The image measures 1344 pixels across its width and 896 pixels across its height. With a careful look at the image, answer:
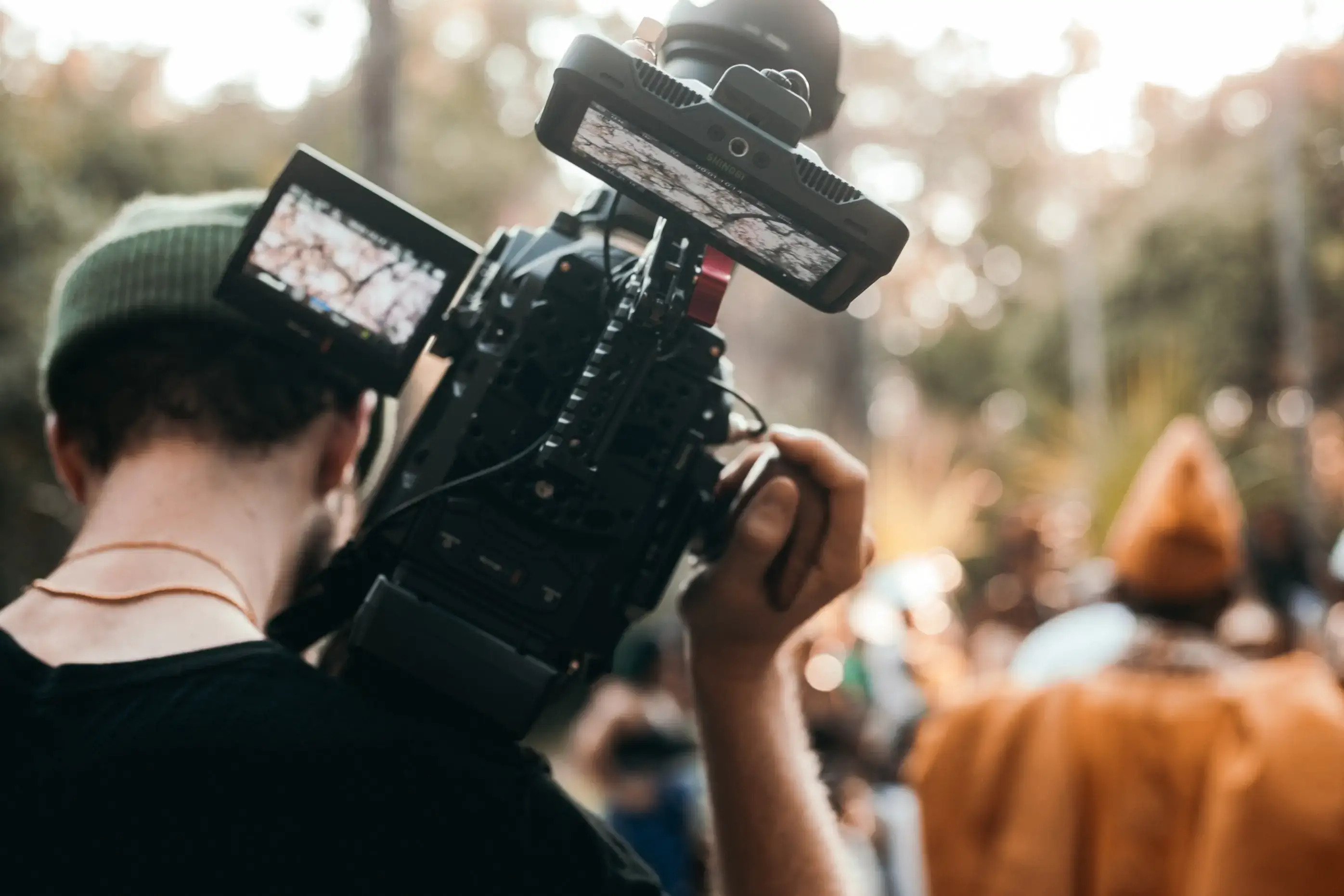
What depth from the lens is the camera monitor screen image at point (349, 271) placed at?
132 centimetres

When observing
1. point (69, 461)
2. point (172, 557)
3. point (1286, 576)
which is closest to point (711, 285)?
point (172, 557)

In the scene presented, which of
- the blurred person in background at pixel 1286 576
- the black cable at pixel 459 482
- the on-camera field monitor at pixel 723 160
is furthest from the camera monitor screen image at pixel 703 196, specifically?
the blurred person in background at pixel 1286 576

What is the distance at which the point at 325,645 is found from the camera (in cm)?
144

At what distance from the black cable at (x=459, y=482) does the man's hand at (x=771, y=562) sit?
0.84 feet

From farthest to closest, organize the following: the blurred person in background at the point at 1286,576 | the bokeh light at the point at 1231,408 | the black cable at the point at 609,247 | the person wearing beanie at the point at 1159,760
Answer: the bokeh light at the point at 1231,408 < the blurred person in background at the point at 1286,576 < the person wearing beanie at the point at 1159,760 < the black cable at the point at 609,247

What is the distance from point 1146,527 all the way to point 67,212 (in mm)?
7421

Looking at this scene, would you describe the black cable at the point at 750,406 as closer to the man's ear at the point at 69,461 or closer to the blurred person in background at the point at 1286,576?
the man's ear at the point at 69,461

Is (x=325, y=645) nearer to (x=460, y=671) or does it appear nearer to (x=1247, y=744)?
(x=460, y=671)

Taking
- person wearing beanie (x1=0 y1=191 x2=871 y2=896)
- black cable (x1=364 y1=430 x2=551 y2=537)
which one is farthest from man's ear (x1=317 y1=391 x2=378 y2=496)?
black cable (x1=364 y1=430 x2=551 y2=537)

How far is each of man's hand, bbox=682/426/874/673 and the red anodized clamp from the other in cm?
25

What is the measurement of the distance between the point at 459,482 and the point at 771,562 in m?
0.37

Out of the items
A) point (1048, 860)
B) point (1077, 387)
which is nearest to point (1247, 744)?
point (1048, 860)

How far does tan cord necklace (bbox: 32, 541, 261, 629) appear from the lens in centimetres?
117

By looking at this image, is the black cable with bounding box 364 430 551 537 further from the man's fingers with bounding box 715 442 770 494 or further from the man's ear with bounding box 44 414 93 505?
the man's ear with bounding box 44 414 93 505
